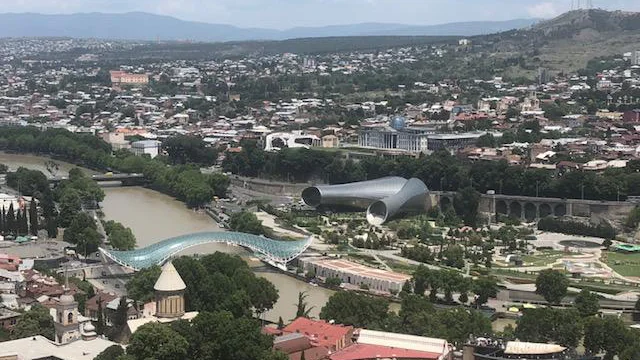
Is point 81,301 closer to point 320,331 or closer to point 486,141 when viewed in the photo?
point 320,331

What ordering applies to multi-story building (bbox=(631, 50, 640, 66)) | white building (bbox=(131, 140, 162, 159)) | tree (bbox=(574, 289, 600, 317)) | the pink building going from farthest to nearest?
multi-story building (bbox=(631, 50, 640, 66)), white building (bbox=(131, 140, 162, 159)), the pink building, tree (bbox=(574, 289, 600, 317))

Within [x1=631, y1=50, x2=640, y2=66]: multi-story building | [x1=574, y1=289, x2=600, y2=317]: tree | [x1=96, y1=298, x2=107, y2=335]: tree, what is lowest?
[x1=574, y1=289, x2=600, y2=317]: tree

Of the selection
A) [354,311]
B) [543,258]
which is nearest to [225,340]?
[354,311]

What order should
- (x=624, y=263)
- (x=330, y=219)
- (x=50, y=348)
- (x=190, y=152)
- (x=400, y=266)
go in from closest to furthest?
1. (x=50, y=348)
2. (x=400, y=266)
3. (x=624, y=263)
4. (x=330, y=219)
5. (x=190, y=152)

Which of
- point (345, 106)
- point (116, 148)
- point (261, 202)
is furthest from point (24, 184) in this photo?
point (345, 106)

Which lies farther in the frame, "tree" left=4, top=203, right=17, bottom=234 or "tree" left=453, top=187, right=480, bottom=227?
"tree" left=453, top=187, right=480, bottom=227

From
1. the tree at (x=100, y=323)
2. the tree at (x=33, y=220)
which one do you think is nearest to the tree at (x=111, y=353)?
the tree at (x=100, y=323)

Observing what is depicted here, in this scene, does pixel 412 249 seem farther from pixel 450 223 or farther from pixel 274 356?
pixel 274 356

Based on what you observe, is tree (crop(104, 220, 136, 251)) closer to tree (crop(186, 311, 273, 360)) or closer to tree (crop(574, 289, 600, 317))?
tree (crop(574, 289, 600, 317))

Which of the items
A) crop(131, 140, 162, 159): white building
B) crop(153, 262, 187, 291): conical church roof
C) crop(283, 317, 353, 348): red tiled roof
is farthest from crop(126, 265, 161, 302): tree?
crop(131, 140, 162, 159): white building
